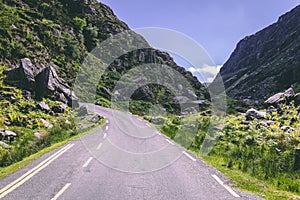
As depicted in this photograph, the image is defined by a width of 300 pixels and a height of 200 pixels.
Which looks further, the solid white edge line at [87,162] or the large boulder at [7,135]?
the large boulder at [7,135]

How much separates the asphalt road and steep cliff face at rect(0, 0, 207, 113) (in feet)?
76.4

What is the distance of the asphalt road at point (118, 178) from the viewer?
23.9ft

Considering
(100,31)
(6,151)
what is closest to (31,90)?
(6,151)

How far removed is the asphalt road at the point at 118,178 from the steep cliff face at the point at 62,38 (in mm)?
23298

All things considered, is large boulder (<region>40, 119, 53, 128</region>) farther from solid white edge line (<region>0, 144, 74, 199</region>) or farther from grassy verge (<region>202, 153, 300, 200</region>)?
grassy verge (<region>202, 153, 300, 200</region>)

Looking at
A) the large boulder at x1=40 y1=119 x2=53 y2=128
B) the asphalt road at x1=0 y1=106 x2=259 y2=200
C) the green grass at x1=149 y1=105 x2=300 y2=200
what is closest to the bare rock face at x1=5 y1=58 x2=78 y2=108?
the large boulder at x1=40 y1=119 x2=53 y2=128

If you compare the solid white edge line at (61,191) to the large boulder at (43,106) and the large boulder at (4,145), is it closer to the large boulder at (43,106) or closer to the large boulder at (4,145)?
the large boulder at (4,145)

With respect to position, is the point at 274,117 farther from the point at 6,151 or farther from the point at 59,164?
the point at 6,151

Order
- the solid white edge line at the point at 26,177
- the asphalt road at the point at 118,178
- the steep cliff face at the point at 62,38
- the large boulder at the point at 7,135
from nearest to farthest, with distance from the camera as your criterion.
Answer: the asphalt road at the point at 118,178, the solid white edge line at the point at 26,177, the large boulder at the point at 7,135, the steep cliff face at the point at 62,38

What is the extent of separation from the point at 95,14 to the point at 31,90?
86.6 metres

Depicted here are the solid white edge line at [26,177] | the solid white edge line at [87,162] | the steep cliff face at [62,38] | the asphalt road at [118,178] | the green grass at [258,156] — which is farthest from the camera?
the steep cliff face at [62,38]

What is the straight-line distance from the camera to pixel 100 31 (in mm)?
97875

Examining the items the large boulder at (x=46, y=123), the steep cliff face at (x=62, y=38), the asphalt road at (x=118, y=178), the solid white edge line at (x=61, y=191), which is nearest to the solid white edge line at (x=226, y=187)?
Result: the asphalt road at (x=118, y=178)

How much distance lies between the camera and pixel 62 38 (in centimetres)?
6344
